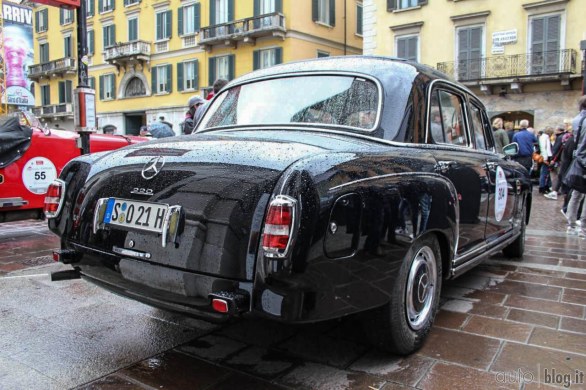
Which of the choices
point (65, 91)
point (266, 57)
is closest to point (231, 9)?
point (266, 57)

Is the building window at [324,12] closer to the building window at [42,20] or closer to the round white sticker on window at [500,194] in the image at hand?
the building window at [42,20]

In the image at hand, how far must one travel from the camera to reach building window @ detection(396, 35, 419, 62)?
23625mm

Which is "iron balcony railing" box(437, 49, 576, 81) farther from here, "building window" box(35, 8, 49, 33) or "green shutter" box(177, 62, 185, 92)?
"building window" box(35, 8, 49, 33)

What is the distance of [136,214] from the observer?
2430 mm

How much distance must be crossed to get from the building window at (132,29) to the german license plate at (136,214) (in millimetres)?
35272

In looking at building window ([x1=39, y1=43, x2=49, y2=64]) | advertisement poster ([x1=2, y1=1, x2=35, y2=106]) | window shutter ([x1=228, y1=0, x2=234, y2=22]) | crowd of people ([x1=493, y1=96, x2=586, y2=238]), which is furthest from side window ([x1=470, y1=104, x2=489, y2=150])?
building window ([x1=39, y1=43, x2=49, y2=64])

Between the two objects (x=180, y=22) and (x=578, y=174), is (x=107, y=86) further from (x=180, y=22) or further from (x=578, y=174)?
(x=578, y=174)

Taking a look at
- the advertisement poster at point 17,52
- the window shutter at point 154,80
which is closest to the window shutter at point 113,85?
the window shutter at point 154,80

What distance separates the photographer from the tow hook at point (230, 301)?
2.06 m

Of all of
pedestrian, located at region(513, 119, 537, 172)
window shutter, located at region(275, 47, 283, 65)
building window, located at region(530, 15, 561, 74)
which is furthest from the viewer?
window shutter, located at region(275, 47, 283, 65)

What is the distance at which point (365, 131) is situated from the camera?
2836 millimetres

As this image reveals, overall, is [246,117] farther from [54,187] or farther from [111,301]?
[111,301]

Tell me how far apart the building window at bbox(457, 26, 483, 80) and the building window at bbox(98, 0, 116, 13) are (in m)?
25.8

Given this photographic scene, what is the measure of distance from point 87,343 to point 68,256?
0.59 m
